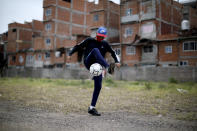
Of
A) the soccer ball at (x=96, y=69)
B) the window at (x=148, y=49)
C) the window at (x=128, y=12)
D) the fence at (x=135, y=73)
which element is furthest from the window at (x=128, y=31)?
the soccer ball at (x=96, y=69)

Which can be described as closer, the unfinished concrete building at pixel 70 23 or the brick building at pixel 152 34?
the brick building at pixel 152 34

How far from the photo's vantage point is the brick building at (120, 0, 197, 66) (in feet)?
88.6

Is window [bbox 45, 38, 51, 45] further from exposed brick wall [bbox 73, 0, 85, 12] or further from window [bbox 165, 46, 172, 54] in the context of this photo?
window [bbox 165, 46, 172, 54]

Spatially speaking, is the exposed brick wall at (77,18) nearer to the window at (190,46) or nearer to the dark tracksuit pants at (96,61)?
the window at (190,46)

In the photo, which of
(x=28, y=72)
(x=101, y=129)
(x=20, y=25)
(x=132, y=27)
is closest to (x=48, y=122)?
(x=101, y=129)

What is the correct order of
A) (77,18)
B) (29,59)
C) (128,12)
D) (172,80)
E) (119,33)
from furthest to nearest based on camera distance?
1. (29,59)
2. (77,18)
3. (119,33)
4. (128,12)
5. (172,80)

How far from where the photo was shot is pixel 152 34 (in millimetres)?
29234

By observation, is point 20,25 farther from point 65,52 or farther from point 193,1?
point 193,1

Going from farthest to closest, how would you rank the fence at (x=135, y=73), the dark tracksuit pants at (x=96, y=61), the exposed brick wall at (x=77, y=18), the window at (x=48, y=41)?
the exposed brick wall at (x=77, y=18) → the window at (x=48, y=41) → the fence at (x=135, y=73) → the dark tracksuit pants at (x=96, y=61)

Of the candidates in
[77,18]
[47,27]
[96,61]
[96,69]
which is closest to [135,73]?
[96,61]

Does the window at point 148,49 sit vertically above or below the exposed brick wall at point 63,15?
below

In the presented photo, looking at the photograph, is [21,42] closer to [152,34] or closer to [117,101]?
[152,34]

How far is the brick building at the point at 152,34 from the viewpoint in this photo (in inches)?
1064

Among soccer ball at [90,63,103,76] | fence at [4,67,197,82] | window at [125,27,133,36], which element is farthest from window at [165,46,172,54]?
soccer ball at [90,63,103,76]
